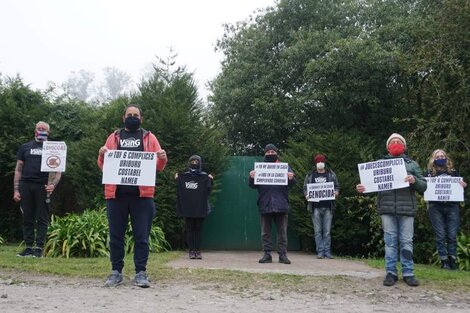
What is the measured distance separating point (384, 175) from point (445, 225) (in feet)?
9.63

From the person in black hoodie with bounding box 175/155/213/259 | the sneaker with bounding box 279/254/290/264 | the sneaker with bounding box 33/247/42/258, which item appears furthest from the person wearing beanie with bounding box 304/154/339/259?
the sneaker with bounding box 33/247/42/258

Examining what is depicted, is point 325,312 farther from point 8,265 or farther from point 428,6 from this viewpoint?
point 428,6

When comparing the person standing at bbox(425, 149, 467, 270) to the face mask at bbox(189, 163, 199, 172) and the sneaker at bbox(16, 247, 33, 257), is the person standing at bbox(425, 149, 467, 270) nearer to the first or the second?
the face mask at bbox(189, 163, 199, 172)

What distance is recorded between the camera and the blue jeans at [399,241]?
6457 millimetres

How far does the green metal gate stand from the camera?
12.1m

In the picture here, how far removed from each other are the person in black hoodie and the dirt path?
3.28 m

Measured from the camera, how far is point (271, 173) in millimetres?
9062

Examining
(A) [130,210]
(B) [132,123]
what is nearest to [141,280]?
(A) [130,210]

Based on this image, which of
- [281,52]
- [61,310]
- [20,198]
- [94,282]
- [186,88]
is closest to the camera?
[61,310]

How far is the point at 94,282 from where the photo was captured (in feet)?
19.9

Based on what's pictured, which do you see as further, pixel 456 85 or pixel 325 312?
pixel 456 85

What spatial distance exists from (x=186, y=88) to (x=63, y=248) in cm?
494

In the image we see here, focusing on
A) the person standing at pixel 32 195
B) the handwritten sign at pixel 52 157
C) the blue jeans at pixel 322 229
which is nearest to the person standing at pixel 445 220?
the blue jeans at pixel 322 229

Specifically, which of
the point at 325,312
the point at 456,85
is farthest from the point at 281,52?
the point at 325,312
